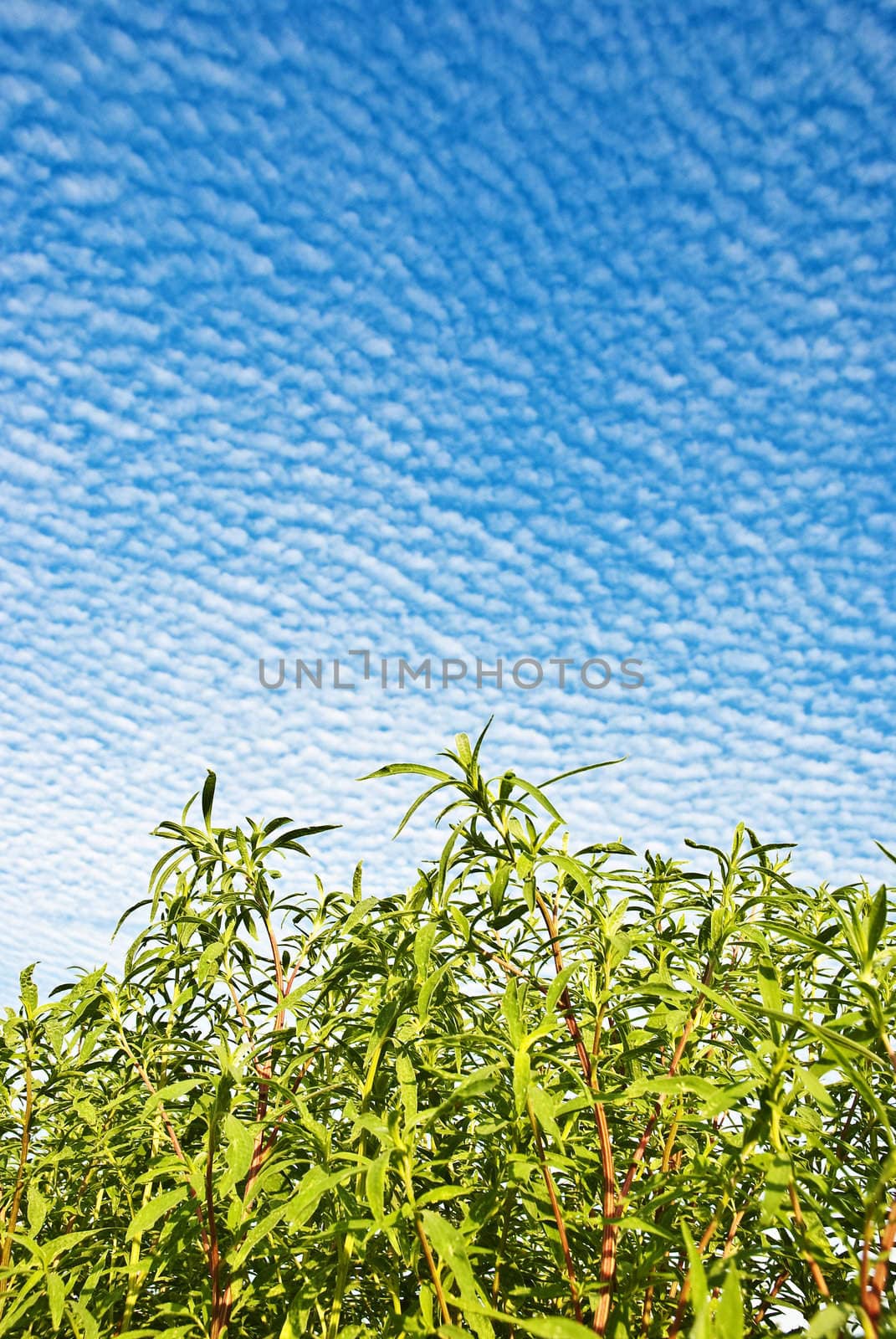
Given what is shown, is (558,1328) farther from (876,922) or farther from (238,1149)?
(876,922)

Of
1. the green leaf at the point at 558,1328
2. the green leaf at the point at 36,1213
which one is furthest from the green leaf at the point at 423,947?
the green leaf at the point at 36,1213

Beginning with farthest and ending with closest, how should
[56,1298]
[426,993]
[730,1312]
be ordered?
[56,1298], [426,993], [730,1312]

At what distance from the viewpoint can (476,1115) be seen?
1.84 meters

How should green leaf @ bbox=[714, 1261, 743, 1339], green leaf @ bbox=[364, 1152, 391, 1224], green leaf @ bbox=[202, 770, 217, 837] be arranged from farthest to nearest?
green leaf @ bbox=[202, 770, 217, 837] → green leaf @ bbox=[364, 1152, 391, 1224] → green leaf @ bbox=[714, 1261, 743, 1339]

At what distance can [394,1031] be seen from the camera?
1.67 metres

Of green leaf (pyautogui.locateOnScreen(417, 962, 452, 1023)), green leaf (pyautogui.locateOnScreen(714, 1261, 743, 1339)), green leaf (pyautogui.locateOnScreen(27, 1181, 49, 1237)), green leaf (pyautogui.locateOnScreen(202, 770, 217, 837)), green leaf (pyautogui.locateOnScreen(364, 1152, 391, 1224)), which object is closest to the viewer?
green leaf (pyautogui.locateOnScreen(714, 1261, 743, 1339))

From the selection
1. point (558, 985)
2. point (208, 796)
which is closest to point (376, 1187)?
point (558, 985)

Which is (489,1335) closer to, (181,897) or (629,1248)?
(629,1248)

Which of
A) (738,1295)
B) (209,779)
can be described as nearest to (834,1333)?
(738,1295)

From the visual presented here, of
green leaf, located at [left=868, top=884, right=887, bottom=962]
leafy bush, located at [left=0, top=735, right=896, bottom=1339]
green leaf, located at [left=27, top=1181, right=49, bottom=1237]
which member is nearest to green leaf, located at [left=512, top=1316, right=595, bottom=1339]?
leafy bush, located at [left=0, top=735, right=896, bottom=1339]

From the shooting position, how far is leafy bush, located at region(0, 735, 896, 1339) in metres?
1.33

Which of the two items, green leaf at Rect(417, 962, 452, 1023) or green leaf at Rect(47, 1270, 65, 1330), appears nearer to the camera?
green leaf at Rect(417, 962, 452, 1023)

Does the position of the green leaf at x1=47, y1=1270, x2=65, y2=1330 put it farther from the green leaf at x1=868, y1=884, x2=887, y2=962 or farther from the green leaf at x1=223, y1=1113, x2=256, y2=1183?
the green leaf at x1=868, y1=884, x2=887, y2=962

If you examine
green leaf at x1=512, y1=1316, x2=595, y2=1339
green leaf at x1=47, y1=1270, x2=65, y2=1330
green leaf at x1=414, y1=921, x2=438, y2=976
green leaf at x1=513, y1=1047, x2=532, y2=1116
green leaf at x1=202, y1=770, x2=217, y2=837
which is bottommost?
green leaf at x1=47, y1=1270, x2=65, y2=1330
